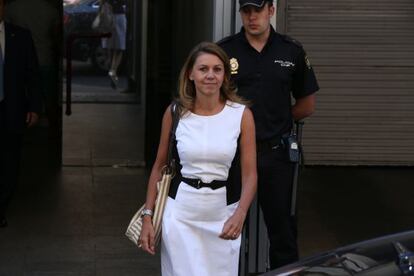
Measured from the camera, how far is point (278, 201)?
5820mm

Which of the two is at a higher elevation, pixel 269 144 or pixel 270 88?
pixel 270 88

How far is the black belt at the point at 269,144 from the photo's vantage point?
225 inches

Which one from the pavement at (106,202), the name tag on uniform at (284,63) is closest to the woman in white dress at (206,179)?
the name tag on uniform at (284,63)

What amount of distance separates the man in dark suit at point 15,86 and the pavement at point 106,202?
64 centimetres

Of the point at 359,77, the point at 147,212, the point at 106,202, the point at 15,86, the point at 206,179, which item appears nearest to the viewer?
the point at 206,179

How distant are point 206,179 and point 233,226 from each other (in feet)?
0.84

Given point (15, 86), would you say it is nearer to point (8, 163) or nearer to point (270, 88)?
point (8, 163)

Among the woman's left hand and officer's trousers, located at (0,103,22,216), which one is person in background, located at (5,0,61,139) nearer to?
officer's trousers, located at (0,103,22,216)

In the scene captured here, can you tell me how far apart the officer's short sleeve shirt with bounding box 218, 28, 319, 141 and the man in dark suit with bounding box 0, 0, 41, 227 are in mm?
2443

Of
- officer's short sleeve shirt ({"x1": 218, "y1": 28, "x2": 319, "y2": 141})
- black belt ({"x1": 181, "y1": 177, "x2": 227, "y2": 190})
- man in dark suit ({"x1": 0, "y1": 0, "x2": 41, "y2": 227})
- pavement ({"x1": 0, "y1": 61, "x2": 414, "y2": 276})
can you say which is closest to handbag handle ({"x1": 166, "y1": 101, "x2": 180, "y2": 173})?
black belt ({"x1": 181, "y1": 177, "x2": 227, "y2": 190})

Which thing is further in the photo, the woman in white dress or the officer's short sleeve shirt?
the officer's short sleeve shirt

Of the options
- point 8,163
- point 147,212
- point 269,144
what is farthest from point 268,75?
point 8,163

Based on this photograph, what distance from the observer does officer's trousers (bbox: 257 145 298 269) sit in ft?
18.9

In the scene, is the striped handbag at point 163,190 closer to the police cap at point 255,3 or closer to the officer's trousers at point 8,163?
the police cap at point 255,3
